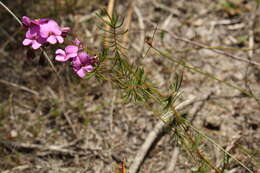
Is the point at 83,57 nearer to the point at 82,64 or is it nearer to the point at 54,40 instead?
the point at 82,64

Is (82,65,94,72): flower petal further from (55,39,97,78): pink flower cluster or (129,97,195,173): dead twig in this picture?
(129,97,195,173): dead twig

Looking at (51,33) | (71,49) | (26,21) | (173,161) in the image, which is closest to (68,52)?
(71,49)

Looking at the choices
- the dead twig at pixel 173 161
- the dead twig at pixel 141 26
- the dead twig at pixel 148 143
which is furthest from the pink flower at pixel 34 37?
the dead twig at pixel 141 26

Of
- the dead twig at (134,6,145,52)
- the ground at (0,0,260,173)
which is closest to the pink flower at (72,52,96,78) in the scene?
the ground at (0,0,260,173)

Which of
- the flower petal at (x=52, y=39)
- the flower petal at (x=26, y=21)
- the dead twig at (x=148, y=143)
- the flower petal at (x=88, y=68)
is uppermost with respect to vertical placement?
the flower petal at (x=26, y=21)

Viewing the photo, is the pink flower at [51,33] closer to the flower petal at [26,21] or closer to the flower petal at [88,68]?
the flower petal at [26,21]

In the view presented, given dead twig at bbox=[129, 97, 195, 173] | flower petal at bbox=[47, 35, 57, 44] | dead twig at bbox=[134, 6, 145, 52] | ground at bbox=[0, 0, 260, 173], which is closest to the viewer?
flower petal at bbox=[47, 35, 57, 44]

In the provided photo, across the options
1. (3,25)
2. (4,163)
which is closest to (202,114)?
(4,163)
